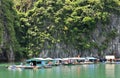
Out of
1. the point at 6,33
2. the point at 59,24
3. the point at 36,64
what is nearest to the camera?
the point at 36,64

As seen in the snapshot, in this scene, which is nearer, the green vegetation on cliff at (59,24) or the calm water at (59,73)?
the calm water at (59,73)

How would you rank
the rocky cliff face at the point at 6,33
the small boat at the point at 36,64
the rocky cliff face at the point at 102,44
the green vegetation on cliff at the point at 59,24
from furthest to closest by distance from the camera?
the rocky cliff face at the point at 102,44 < the green vegetation on cliff at the point at 59,24 < the rocky cliff face at the point at 6,33 < the small boat at the point at 36,64

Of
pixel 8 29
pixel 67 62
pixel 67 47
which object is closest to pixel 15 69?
pixel 67 62

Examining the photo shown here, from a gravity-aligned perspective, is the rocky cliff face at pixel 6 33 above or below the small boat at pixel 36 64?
above

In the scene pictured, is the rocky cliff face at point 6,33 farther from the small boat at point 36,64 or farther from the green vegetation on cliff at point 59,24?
the small boat at point 36,64

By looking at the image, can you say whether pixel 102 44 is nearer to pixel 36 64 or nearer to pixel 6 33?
pixel 6 33

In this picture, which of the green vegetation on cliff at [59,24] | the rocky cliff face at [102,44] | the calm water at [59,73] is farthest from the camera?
the rocky cliff face at [102,44]

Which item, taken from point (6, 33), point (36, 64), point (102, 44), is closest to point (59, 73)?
point (36, 64)

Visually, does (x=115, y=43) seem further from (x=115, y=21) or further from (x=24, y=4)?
(x=24, y=4)

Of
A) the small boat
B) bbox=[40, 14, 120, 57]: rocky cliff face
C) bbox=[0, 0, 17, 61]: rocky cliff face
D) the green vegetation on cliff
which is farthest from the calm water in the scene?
bbox=[40, 14, 120, 57]: rocky cliff face

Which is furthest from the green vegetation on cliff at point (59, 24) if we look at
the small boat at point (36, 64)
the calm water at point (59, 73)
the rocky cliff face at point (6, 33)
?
the calm water at point (59, 73)

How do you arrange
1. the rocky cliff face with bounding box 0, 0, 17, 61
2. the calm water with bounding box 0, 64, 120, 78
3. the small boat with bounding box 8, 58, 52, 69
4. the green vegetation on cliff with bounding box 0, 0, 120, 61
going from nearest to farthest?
the calm water with bounding box 0, 64, 120, 78 < the small boat with bounding box 8, 58, 52, 69 < the rocky cliff face with bounding box 0, 0, 17, 61 < the green vegetation on cliff with bounding box 0, 0, 120, 61

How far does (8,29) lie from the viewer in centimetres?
7131

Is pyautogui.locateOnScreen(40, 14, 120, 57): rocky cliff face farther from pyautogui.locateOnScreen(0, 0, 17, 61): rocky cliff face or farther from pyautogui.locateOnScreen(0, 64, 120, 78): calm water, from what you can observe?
pyautogui.locateOnScreen(0, 64, 120, 78): calm water
